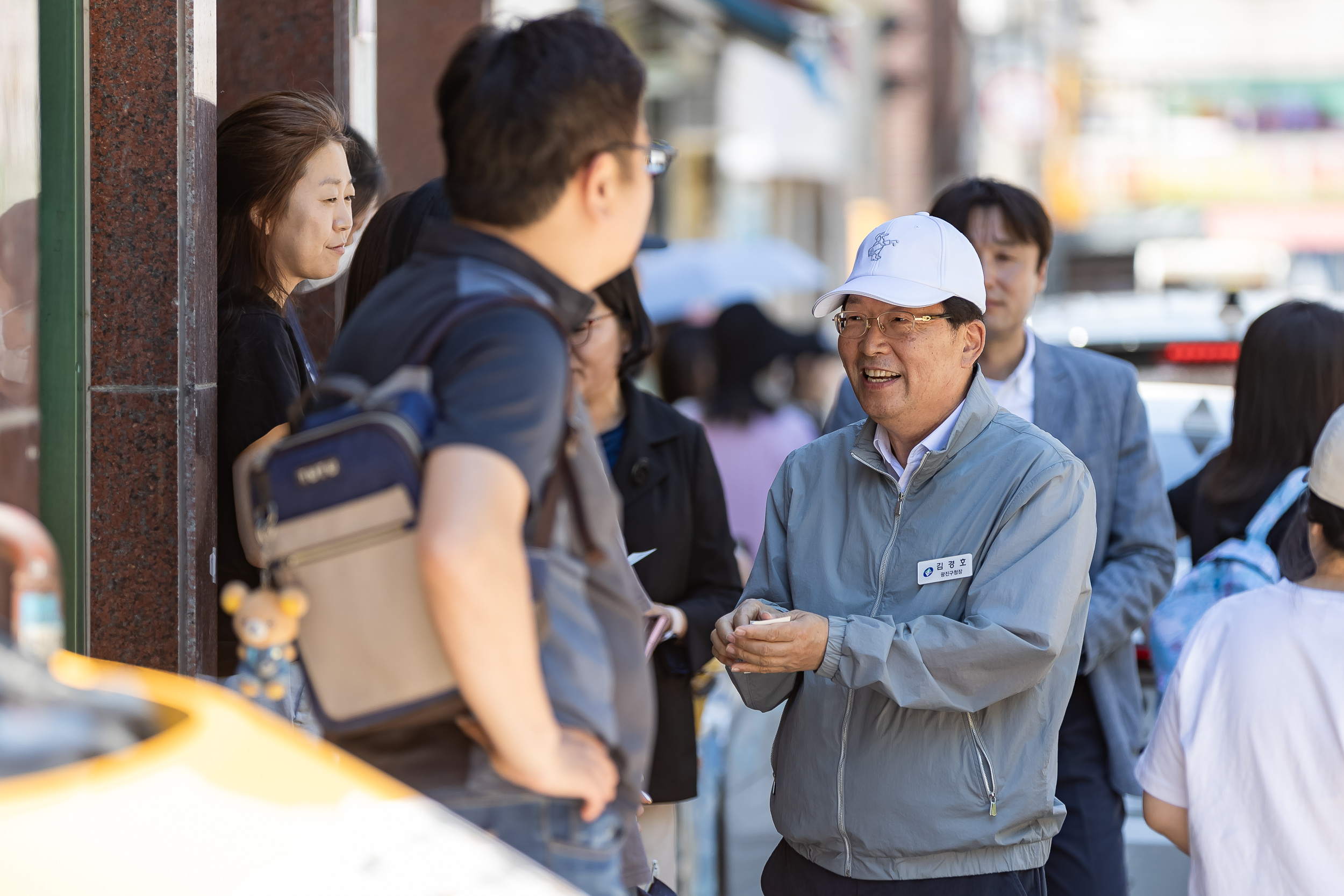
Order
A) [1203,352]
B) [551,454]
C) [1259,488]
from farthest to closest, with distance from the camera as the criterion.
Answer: [1203,352]
[1259,488]
[551,454]

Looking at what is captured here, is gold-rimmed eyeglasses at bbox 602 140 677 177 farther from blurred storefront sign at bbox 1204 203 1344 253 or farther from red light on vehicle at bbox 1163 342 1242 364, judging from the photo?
blurred storefront sign at bbox 1204 203 1344 253

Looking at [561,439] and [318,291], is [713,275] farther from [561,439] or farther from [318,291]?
[561,439]

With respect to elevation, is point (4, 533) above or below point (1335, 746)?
above

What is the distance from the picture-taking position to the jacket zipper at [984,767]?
294cm

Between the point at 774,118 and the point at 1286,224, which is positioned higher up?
the point at 774,118

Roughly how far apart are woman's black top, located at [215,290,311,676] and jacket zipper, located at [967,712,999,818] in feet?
5.19

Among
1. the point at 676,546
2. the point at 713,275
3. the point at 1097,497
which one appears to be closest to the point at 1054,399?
the point at 1097,497

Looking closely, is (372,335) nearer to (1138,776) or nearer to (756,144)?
(1138,776)

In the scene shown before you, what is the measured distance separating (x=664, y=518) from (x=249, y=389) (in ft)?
3.40

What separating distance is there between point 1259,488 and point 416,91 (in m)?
4.30

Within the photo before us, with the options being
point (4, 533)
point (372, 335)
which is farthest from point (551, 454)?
point (4, 533)

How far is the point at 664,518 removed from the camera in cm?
371

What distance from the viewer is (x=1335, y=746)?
2746mm

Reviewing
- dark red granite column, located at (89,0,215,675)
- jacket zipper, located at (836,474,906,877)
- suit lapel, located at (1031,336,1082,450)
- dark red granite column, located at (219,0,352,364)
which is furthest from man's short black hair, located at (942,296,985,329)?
dark red granite column, located at (219,0,352,364)
